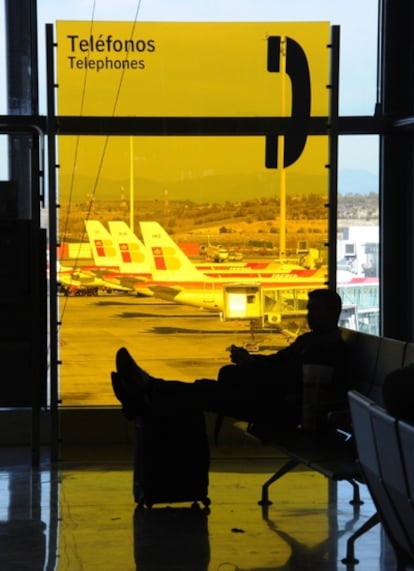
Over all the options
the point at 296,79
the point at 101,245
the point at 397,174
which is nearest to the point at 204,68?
the point at 296,79

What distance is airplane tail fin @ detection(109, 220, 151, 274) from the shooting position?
7273 millimetres

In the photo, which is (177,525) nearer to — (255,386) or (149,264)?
(255,386)

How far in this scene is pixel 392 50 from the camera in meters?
7.51

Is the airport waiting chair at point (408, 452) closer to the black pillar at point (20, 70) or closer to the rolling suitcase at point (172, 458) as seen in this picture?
the rolling suitcase at point (172, 458)

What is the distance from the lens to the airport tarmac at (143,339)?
724cm

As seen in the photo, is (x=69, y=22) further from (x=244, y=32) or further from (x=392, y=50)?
(x=392, y=50)

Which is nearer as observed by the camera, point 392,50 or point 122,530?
point 122,530

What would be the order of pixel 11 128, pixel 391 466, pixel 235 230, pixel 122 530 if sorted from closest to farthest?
1. pixel 391 466
2. pixel 122 530
3. pixel 11 128
4. pixel 235 230

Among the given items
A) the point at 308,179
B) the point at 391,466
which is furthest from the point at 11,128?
the point at 391,466

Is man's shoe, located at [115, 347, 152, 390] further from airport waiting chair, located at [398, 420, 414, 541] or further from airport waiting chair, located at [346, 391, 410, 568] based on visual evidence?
airport waiting chair, located at [398, 420, 414, 541]

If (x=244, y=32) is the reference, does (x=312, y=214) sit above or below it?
below

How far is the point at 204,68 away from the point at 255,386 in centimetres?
267

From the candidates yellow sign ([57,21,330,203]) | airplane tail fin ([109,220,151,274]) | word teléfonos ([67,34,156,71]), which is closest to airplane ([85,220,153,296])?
airplane tail fin ([109,220,151,274])

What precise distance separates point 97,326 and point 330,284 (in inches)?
67.2
